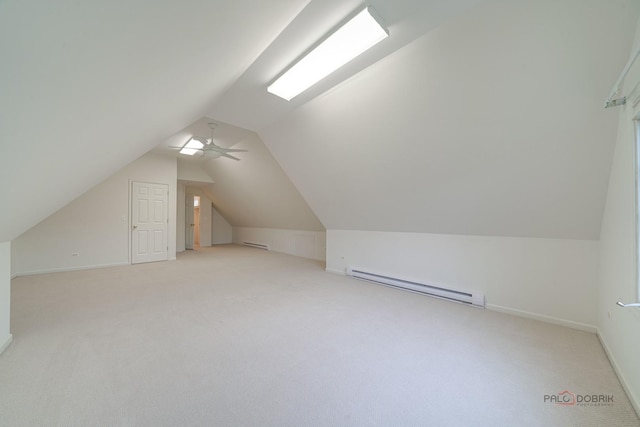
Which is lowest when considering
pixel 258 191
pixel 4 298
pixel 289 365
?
pixel 289 365

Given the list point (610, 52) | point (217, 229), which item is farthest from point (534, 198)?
point (217, 229)

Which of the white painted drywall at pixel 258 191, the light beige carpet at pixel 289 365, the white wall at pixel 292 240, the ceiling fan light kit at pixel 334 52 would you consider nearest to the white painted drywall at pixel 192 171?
the white painted drywall at pixel 258 191

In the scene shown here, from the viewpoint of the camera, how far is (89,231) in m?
5.01

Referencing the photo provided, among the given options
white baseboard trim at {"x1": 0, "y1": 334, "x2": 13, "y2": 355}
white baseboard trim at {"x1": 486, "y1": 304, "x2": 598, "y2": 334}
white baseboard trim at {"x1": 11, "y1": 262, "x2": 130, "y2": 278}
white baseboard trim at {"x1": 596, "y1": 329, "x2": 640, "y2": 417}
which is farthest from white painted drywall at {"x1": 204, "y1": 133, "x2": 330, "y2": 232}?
white baseboard trim at {"x1": 596, "y1": 329, "x2": 640, "y2": 417}

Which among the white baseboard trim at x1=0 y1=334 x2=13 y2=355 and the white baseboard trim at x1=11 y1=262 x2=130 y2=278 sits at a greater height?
the white baseboard trim at x1=0 y1=334 x2=13 y2=355

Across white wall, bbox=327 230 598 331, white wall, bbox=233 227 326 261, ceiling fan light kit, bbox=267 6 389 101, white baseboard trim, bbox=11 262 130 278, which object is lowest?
white baseboard trim, bbox=11 262 130 278

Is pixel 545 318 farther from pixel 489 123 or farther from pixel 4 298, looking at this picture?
pixel 4 298

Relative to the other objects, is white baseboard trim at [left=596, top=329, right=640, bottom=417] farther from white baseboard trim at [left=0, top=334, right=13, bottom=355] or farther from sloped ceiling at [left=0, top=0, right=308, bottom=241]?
white baseboard trim at [left=0, top=334, right=13, bottom=355]

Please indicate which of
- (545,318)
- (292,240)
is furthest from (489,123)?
(292,240)

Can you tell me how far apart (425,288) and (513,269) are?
1.14 metres

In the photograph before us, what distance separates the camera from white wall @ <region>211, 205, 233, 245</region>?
9398 millimetres

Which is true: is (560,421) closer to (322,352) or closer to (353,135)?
(322,352)

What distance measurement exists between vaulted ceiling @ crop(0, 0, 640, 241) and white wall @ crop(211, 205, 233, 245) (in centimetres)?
666

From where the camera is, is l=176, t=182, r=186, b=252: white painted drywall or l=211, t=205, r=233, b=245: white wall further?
l=211, t=205, r=233, b=245: white wall
